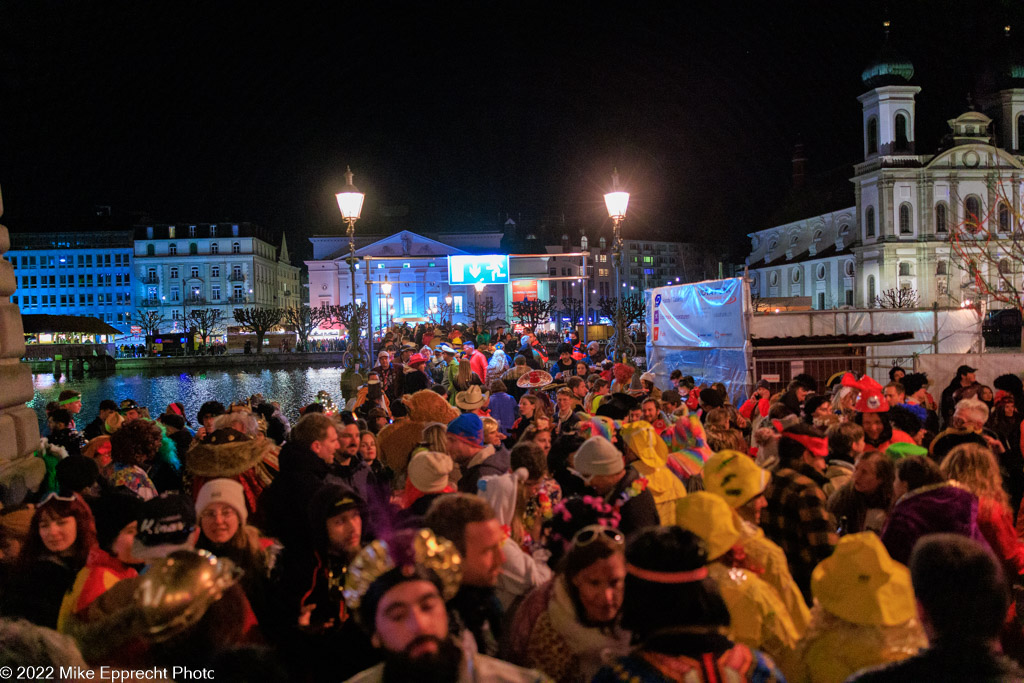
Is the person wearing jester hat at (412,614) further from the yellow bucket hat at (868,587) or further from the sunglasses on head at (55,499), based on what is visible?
the sunglasses on head at (55,499)

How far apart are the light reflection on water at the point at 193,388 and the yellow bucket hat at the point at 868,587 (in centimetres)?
1844

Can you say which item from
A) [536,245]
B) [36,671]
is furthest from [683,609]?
[536,245]

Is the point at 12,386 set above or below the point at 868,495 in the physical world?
above

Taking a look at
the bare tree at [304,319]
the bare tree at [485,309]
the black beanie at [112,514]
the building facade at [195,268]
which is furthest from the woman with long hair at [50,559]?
the building facade at [195,268]

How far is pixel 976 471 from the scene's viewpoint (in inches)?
168

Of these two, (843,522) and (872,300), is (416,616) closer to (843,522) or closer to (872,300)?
(843,522)

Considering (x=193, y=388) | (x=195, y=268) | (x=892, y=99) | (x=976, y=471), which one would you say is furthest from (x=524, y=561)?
(x=195, y=268)

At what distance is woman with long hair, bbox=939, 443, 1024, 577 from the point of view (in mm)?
4164

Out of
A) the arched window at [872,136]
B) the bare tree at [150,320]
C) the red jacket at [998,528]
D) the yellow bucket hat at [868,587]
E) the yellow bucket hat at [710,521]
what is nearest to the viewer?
the yellow bucket hat at [868,587]

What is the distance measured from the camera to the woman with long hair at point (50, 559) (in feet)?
11.0

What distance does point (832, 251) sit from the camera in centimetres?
7919

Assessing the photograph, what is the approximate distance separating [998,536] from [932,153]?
79450mm

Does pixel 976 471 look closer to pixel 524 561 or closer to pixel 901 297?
pixel 524 561

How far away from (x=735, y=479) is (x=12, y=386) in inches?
208
